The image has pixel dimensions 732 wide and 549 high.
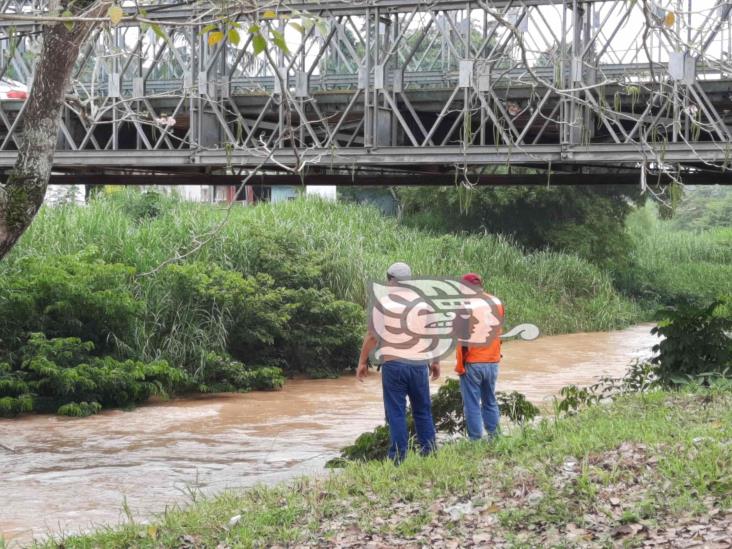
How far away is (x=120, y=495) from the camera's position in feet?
36.9

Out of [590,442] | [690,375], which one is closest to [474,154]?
[690,375]

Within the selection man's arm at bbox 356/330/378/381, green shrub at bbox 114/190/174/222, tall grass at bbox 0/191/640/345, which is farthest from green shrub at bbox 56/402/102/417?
green shrub at bbox 114/190/174/222

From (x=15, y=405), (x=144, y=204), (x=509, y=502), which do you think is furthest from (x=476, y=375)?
(x=144, y=204)

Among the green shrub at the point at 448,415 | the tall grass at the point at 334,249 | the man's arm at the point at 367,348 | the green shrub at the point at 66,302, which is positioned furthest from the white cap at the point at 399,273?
the green shrub at the point at 66,302

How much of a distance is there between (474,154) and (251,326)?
5.37 meters

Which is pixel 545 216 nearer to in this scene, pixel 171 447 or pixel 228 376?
pixel 228 376

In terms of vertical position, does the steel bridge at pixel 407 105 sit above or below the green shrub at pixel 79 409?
above

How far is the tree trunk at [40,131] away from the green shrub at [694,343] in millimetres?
6554

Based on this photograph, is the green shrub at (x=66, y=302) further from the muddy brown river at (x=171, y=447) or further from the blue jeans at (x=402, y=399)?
the blue jeans at (x=402, y=399)

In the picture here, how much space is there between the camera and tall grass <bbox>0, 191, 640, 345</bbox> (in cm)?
2106

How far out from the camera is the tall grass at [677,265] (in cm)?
3844

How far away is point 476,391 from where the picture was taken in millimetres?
10500

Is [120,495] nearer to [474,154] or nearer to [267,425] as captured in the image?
[267,425]

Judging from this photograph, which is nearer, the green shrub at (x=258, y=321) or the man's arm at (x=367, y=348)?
the man's arm at (x=367, y=348)
